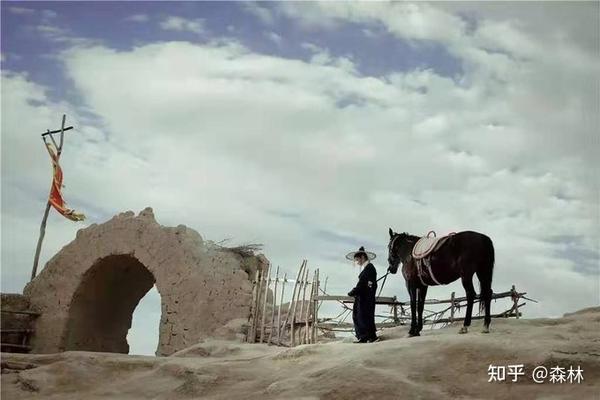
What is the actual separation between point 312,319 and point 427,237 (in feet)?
10.5

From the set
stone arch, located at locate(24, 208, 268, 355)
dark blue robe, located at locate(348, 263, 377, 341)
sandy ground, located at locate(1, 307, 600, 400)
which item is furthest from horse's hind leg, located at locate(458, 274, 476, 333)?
stone arch, located at locate(24, 208, 268, 355)

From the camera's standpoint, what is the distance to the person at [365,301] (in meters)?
8.41

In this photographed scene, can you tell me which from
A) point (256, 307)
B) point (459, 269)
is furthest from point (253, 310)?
point (459, 269)

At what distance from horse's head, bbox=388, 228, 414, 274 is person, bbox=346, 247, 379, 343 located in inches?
11.0

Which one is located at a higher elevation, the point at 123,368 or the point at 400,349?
the point at 400,349

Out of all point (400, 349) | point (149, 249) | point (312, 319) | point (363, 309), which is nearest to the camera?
point (400, 349)

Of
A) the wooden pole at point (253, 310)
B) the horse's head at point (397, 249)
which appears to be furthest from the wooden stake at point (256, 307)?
the horse's head at point (397, 249)

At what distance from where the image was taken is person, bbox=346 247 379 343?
841 centimetres

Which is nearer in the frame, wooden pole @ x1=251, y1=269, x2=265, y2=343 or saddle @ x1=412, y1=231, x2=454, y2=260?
saddle @ x1=412, y1=231, x2=454, y2=260

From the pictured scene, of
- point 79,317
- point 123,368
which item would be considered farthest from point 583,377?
point 79,317

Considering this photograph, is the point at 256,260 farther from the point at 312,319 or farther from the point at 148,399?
the point at 148,399

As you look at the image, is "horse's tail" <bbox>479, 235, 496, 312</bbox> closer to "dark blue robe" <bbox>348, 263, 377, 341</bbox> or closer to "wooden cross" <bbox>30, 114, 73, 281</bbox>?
"dark blue robe" <bbox>348, 263, 377, 341</bbox>

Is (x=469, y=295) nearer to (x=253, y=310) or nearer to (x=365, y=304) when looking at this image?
(x=365, y=304)

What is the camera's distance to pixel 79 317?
44.5 ft
